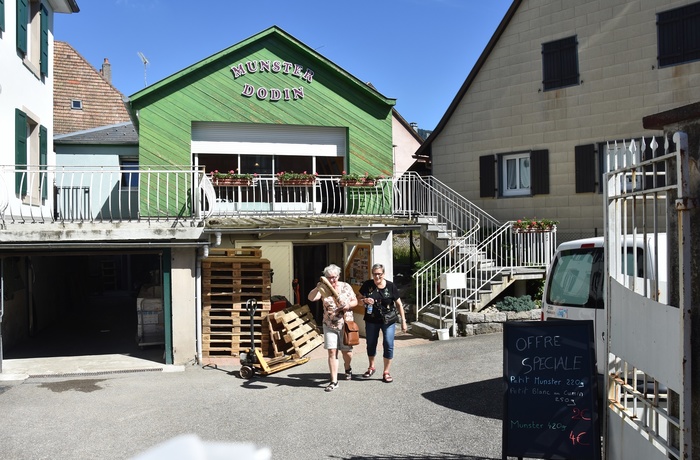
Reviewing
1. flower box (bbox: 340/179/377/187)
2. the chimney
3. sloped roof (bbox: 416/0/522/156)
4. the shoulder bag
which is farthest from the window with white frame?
the chimney

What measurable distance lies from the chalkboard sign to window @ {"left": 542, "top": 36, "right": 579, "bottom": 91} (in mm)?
11130

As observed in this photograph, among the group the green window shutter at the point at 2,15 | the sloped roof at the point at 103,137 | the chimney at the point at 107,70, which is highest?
the chimney at the point at 107,70

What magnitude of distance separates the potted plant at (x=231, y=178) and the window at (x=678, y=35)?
30.3 ft

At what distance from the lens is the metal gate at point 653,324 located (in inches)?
148

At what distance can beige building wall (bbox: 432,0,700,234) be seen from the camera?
1398 centimetres

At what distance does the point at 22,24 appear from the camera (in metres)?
12.7

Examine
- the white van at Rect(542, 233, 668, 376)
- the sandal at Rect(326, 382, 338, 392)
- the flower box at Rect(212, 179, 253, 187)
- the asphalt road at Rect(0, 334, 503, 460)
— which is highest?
the flower box at Rect(212, 179, 253, 187)

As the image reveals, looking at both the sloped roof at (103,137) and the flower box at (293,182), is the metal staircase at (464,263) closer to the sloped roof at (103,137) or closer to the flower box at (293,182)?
the flower box at (293,182)

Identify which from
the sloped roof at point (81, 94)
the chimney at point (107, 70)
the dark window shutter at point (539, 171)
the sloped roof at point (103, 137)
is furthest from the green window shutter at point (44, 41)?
the chimney at point (107, 70)

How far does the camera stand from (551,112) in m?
15.6

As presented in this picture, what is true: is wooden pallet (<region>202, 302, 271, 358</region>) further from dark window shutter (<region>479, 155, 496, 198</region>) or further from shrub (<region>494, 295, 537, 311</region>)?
dark window shutter (<region>479, 155, 496, 198</region>)

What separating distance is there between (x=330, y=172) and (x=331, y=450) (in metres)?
10.7

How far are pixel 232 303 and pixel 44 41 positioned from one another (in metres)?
7.68

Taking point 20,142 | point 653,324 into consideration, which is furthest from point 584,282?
point 20,142
